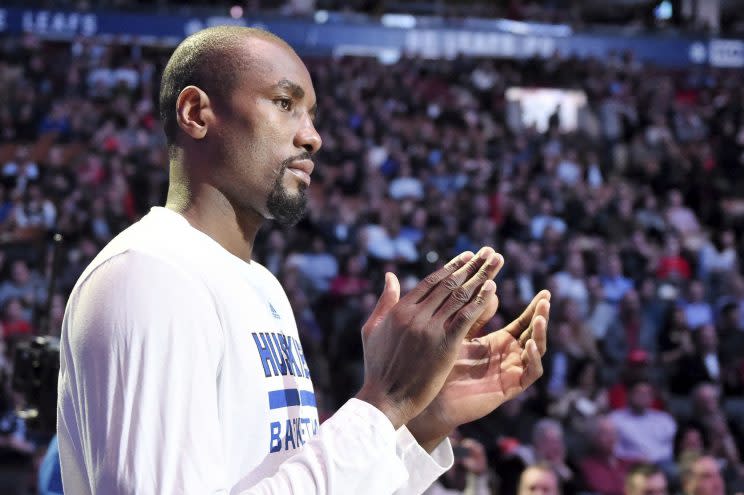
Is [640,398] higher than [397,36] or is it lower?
lower

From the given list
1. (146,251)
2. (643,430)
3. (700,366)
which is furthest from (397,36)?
(146,251)

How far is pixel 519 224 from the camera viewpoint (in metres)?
10.7

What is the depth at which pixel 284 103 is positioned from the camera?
1642 millimetres

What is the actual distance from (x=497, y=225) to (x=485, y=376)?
358 inches

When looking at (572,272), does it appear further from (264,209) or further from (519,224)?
(264,209)

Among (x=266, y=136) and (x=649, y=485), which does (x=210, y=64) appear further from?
(x=649, y=485)

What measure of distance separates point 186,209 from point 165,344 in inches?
15.4

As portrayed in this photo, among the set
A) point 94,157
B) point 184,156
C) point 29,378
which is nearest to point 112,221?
point 94,157

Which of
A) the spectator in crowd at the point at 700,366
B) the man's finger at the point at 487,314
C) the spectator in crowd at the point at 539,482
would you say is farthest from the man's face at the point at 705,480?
the man's finger at the point at 487,314

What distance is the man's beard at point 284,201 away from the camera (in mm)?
1638

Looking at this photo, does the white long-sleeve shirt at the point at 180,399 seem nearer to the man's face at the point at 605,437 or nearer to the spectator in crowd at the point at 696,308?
the man's face at the point at 605,437

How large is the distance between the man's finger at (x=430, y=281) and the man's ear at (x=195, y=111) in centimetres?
45

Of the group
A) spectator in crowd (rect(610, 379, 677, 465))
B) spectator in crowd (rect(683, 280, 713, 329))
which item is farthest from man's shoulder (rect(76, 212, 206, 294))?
spectator in crowd (rect(683, 280, 713, 329))

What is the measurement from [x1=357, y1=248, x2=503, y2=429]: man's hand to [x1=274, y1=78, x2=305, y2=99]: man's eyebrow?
1.37 ft
